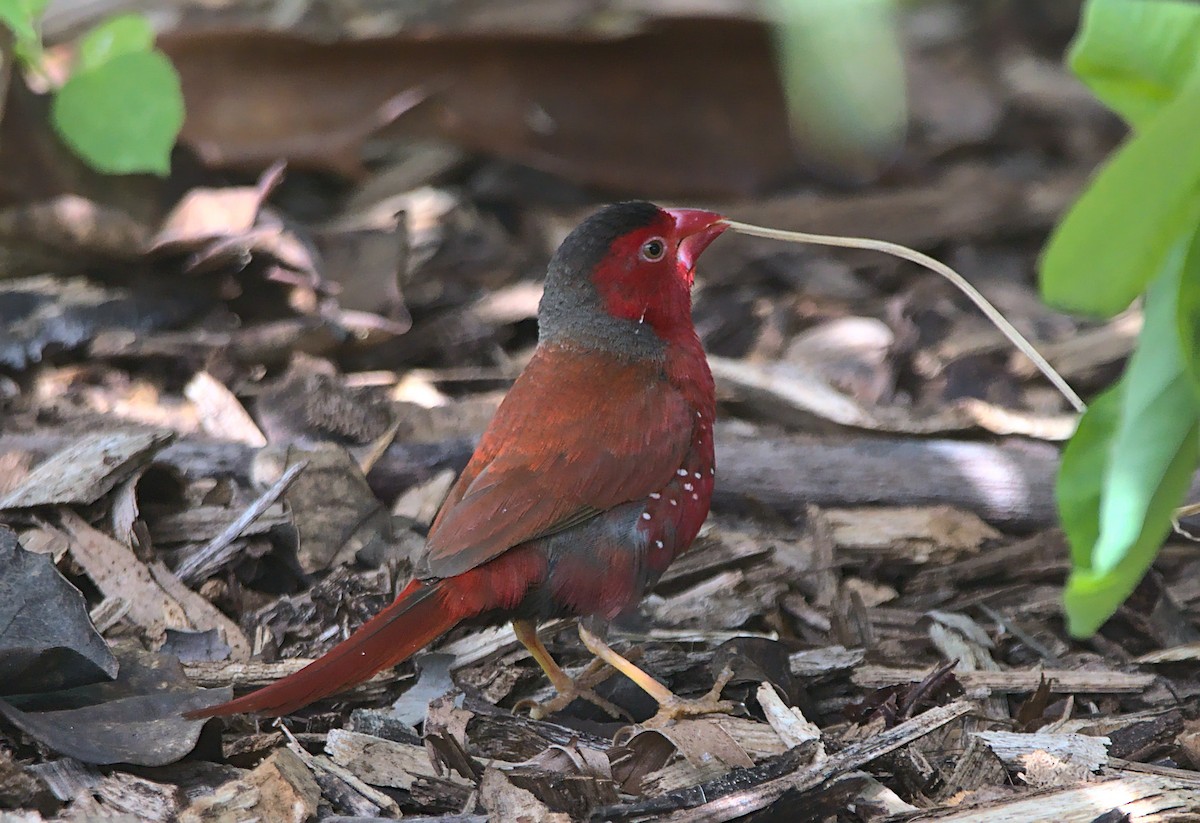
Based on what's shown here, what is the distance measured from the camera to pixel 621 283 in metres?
3.59

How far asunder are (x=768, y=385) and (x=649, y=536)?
135cm

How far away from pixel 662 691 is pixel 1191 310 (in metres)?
1.87

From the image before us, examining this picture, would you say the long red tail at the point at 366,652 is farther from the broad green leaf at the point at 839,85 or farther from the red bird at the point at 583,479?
the broad green leaf at the point at 839,85

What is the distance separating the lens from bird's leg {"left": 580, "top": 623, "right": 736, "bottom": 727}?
303 centimetres

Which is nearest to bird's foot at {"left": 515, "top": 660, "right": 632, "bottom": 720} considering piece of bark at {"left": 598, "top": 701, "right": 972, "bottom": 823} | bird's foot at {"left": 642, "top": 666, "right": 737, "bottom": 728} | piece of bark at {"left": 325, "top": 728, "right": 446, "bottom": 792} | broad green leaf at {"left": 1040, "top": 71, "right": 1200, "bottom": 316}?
bird's foot at {"left": 642, "top": 666, "right": 737, "bottom": 728}

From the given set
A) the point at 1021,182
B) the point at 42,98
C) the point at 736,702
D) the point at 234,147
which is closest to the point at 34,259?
the point at 42,98

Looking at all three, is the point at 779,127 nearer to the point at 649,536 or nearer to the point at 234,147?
the point at 234,147

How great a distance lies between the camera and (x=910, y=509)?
383 centimetres

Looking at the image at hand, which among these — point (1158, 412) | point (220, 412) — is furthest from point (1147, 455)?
point (220, 412)

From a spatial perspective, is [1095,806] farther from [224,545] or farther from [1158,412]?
[224,545]

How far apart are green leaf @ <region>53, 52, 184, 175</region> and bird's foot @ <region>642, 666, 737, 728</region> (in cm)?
246

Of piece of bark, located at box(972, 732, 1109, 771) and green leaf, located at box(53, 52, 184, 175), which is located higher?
green leaf, located at box(53, 52, 184, 175)

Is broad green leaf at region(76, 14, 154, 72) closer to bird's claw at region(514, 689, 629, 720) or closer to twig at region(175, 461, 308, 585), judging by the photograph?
twig at region(175, 461, 308, 585)

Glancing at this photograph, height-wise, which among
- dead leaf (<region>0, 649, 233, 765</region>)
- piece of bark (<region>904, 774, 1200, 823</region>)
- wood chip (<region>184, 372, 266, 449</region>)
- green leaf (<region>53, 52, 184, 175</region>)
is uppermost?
green leaf (<region>53, 52, 184, 175</region>)
